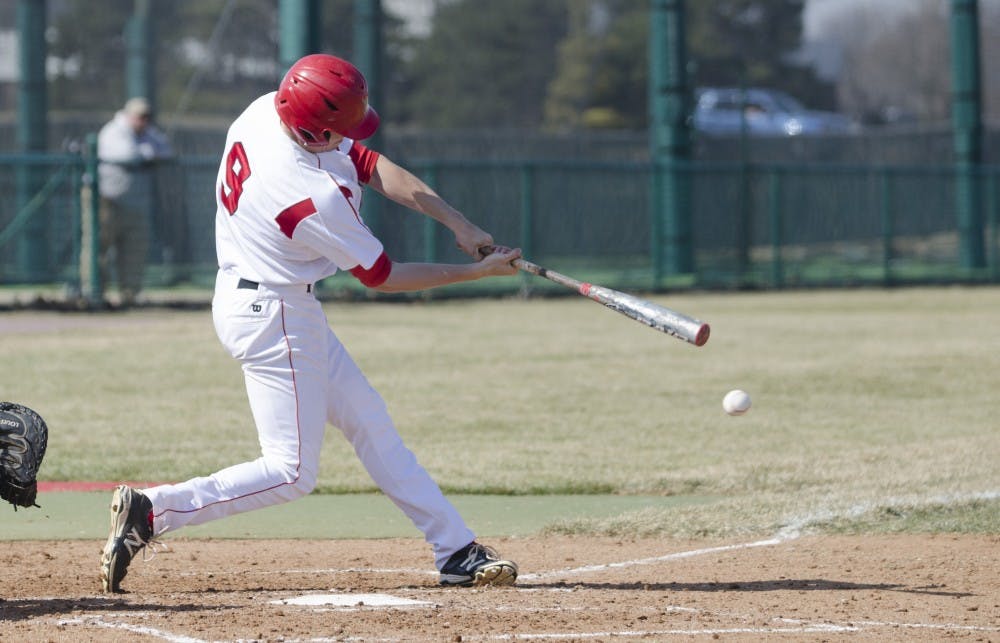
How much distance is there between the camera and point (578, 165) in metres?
20.4

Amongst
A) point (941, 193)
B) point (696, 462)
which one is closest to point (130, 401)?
point (696, 462)

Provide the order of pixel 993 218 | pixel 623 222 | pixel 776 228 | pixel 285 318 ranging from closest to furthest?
1. pixel 285 318
2. pixel 623 222
3. pixel 776 228
4. pixel 993 218

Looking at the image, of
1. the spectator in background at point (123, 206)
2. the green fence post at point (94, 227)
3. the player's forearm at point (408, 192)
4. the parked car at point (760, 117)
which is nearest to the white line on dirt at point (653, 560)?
the player's forearm at point (408, 192)

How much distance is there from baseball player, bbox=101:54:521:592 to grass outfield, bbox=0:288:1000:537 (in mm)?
1736

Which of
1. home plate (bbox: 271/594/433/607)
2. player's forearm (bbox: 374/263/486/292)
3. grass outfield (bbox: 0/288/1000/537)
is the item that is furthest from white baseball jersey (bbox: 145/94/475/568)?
grass outfield (bbox: 0/288/1000/537)

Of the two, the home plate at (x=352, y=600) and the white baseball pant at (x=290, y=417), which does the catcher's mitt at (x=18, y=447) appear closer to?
the white baseball pant at (x=290, y=417)

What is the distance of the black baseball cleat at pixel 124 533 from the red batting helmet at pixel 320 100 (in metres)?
1.39

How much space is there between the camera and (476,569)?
5.56m

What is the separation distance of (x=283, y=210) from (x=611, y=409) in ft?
19.2

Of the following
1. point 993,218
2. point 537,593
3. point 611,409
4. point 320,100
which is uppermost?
point 320,100

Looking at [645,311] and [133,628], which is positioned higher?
[645,311]

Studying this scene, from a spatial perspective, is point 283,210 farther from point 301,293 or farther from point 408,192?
point 408,192

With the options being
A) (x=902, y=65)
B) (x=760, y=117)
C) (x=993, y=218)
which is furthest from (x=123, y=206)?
(x=902, y=65)

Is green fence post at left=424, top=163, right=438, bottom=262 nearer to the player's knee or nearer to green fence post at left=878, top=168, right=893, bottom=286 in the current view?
green fence post at left=878, top=168, right=893, bottom=286
